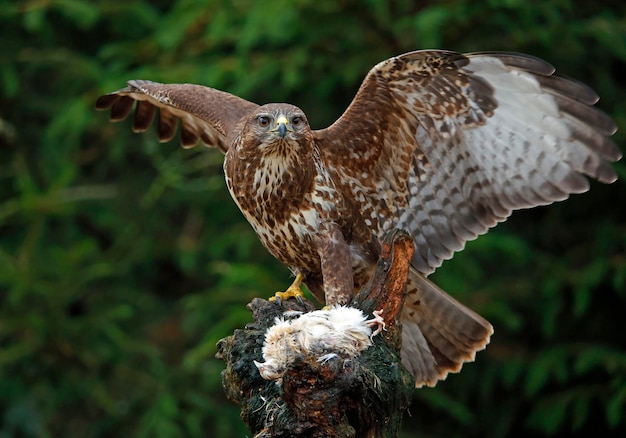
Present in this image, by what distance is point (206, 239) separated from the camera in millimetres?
10727

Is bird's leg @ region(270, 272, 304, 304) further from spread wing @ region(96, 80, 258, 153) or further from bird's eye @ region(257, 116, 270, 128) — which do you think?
spread wing @ region(96, 80, 258, 153)

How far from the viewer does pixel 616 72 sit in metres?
10.8

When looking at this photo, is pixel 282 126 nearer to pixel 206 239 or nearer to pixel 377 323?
pixel 377 323

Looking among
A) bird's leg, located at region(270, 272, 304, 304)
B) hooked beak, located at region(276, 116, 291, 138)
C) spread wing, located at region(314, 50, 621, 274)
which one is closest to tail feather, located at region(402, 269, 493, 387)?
spread wing, located at region(314, 50, 621, 274)

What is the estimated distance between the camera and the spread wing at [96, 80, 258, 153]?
Result: 705 cm

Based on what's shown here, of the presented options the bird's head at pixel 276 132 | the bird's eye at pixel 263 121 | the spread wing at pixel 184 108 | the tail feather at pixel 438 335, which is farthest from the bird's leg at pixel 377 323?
the spread wing at pixel 184 108

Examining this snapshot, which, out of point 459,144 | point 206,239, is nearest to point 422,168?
point 459,144

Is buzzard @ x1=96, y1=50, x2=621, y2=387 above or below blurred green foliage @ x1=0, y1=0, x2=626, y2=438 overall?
above

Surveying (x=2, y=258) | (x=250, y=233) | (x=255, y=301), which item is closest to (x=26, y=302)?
(x=2, y=258)

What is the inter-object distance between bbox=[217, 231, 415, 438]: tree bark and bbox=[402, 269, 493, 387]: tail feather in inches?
41.6

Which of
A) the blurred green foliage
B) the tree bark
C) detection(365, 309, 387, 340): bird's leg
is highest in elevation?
detection(365, 309, 387, 340): bird's leg

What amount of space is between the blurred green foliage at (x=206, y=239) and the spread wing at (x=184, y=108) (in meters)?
1.54

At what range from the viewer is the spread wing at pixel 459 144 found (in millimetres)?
6230

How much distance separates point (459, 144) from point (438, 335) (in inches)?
41.9
